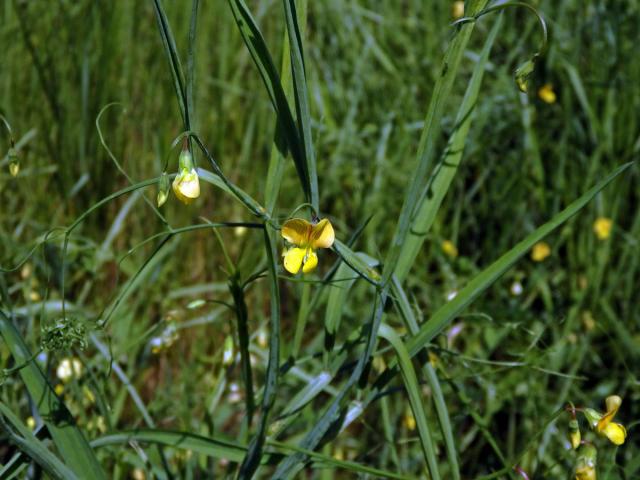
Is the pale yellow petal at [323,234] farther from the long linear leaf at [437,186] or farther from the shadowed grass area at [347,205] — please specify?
the shadowed grass area at [347,205]

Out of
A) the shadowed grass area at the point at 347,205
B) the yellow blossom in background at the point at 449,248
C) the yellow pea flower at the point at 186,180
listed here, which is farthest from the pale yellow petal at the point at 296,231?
the yellow blossom in background at the point at 449,248

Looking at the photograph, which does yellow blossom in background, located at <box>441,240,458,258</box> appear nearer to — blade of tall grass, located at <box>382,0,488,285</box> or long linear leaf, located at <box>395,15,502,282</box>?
long linear leaf, located at <box>395,15,502,282</box>

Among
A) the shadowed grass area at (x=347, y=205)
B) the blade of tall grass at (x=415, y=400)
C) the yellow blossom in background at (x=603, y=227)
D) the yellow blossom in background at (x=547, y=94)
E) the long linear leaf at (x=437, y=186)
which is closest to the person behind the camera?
the blade of tall grass at (x=415, y=400)

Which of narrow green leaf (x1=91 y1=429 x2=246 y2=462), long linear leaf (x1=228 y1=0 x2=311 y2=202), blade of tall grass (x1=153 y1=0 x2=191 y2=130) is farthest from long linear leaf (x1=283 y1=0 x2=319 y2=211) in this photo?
narrow green leaf (x1=91 y1=429 x2=246 y2=462)

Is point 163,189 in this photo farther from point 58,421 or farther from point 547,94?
point 547,94

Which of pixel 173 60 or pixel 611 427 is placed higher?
pixel 173 60

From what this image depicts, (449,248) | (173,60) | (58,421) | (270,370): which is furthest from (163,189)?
(449,248)

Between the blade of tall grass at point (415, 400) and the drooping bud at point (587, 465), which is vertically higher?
the blade of tall grass at point (415, 400)
